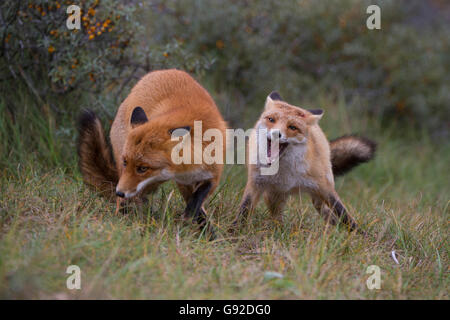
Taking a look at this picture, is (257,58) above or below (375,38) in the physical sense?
below

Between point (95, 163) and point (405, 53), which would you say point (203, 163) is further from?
point (405, 53)

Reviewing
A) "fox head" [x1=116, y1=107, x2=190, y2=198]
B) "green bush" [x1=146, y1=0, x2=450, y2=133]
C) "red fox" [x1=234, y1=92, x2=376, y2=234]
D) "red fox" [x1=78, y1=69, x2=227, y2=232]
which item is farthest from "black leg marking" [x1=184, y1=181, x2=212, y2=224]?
"green bush" [x1=146, y1=0, x2=450, y2=133]

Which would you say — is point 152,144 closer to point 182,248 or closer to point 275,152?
point 182,248

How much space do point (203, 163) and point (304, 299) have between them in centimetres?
157

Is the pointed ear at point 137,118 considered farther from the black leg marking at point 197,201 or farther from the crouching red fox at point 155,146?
the black leg marking at point 197,201

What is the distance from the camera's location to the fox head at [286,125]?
4559 millimetres

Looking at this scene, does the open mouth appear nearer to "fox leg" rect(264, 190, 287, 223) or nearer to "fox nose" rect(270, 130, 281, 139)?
"fox nose" rect(270, 130, 281, 139)

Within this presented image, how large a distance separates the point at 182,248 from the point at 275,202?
150cm

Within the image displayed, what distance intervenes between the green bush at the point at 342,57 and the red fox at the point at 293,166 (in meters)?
4.51

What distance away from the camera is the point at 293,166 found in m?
4.77

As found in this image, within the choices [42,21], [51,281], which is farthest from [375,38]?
[51,281]

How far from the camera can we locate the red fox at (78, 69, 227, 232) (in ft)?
13.4

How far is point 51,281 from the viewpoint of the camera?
3301mm

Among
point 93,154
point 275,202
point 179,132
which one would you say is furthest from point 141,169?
point 275,202
